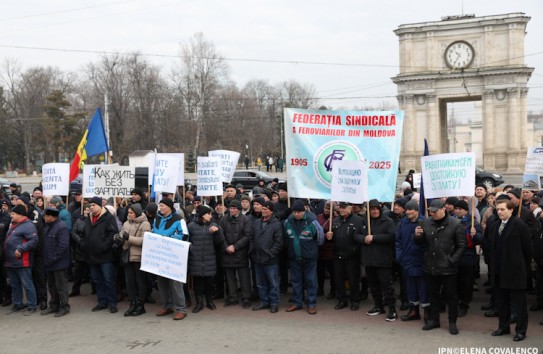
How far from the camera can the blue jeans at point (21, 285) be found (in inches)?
407

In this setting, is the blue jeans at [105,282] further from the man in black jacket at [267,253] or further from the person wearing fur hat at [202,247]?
the man in black jacket at [267,253]

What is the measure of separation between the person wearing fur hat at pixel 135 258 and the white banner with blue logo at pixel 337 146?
2.53 metres

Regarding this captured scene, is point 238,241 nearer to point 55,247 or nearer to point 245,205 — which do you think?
point 245,205

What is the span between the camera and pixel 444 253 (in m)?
8.51

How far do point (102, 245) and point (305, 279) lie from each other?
A: 334cm

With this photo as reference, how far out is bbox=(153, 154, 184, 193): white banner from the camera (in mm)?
12055

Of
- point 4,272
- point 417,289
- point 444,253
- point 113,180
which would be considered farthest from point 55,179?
point 444,253

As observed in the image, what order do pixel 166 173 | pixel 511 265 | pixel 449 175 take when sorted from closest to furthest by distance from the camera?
pixel 511 265, pixel 449 175, pixel 166 173

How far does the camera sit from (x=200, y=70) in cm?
6450

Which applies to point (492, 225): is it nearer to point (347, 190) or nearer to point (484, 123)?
point (347, 190)

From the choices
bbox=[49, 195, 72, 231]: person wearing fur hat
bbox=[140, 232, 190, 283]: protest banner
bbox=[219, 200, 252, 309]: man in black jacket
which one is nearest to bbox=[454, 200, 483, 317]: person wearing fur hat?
bbox=[219, 200, 252, 309]: man in black jacket

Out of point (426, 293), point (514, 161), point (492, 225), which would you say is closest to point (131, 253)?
point (426, 293)

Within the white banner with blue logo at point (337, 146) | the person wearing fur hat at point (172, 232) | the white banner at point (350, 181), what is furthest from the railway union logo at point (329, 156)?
the person wearing fur hat at point (172, 232)

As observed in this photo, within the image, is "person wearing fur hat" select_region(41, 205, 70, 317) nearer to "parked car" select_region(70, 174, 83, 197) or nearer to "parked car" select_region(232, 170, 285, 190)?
"parked car" select_region(70, 174, 83, 197)
